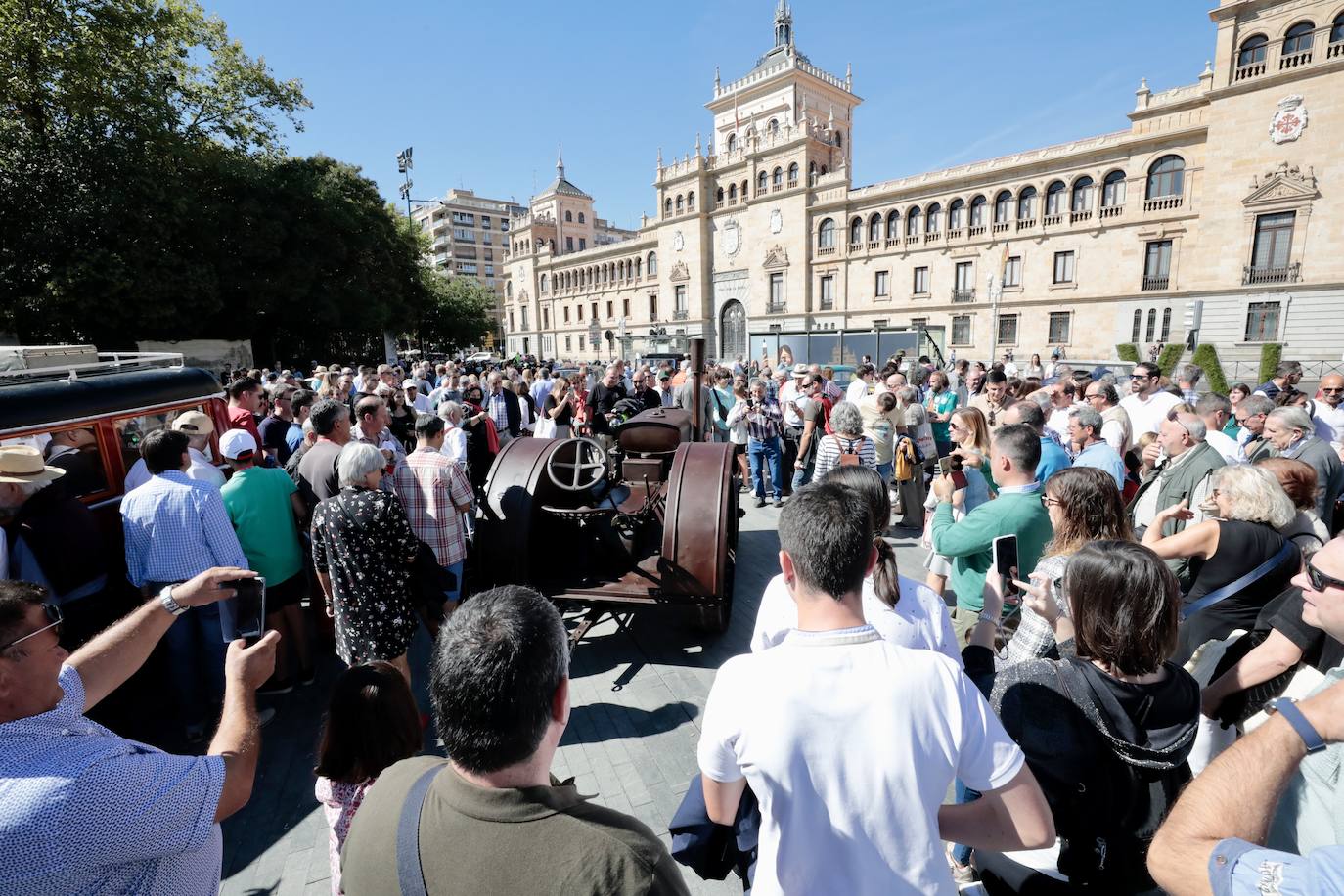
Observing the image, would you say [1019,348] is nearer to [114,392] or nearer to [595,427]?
[595,427]

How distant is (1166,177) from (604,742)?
114 ft

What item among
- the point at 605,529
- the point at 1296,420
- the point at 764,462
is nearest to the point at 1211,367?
the point at 764,462

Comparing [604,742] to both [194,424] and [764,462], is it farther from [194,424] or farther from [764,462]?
[764,462]

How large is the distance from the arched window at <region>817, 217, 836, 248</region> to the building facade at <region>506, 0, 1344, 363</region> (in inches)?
3.7

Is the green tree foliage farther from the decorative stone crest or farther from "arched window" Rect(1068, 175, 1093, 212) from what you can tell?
the decorative stone crest

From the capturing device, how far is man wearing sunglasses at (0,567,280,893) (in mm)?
1142

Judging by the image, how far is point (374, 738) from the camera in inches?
70.8

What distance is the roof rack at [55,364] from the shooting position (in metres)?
4.44

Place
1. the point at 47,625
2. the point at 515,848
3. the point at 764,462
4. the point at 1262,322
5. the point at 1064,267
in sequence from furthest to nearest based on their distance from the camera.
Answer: the point at 1064,267 → the point at 1262,322 → the point at 764,462 → the point at 47,625 → the point at 515,848

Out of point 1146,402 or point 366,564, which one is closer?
point 366,564

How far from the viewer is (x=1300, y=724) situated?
1.18 meters

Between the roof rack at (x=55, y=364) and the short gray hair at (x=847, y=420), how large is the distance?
5.77 meters

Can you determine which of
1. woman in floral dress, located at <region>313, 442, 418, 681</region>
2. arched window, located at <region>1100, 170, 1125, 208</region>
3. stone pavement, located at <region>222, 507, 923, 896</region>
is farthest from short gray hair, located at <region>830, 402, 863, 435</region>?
arched window, located at <region>1100, 170, 1125, 208</region>

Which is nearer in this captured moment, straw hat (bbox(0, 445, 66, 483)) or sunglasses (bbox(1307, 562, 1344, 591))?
sunglasses (bbox(1307, 562, 1344, 591))
